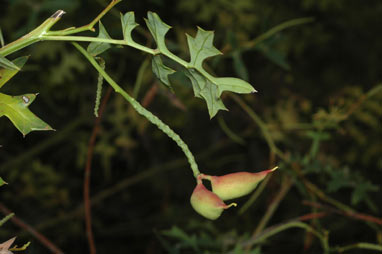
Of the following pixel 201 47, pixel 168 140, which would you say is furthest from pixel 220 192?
pixel 168 140

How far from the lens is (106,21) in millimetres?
1398

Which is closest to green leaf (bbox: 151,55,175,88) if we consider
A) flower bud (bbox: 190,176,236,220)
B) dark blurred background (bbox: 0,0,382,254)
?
flower bud (bbox: 190,176,236,220)

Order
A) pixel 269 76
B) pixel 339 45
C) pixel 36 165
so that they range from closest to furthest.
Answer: pixel 36 165
pixel 269 76
pixel 339 45

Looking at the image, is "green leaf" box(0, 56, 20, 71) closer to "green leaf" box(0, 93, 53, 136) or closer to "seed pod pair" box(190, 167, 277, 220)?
"green leaf" box(0, 93, 53, 136)

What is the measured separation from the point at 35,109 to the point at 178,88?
1.32 feet

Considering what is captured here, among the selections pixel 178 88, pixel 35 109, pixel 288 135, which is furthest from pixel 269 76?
pixel 35 109

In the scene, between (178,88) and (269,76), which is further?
(269,76)

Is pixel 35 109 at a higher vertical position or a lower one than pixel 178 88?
lower

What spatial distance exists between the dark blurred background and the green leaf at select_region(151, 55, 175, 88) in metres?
0.78

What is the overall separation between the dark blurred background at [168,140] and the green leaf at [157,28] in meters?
0.79

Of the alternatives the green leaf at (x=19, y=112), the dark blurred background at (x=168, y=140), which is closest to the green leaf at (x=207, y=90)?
the green leaf at (x=19, y=112)

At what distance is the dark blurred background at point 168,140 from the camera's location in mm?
1377

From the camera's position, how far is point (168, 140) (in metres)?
1.67

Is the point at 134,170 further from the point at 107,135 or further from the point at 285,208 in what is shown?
the point at 285,208
